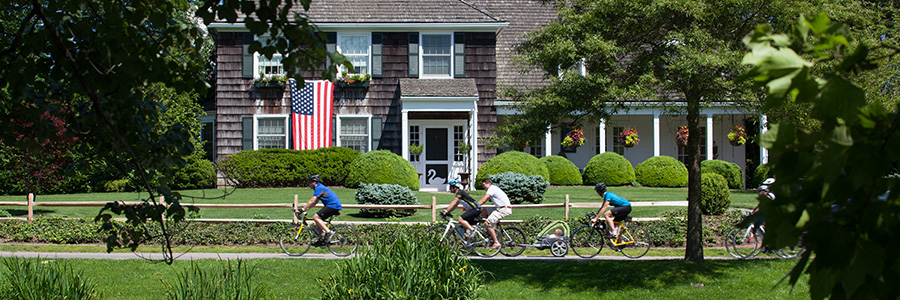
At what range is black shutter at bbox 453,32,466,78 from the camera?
72.6 feet

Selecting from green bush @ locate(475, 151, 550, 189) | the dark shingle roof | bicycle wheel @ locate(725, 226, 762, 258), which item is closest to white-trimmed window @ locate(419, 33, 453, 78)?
the dark shingle roof

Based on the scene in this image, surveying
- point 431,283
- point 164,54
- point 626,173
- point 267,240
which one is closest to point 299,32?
point 164,54

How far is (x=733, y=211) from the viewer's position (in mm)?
15461

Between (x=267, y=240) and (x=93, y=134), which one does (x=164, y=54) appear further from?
(x=267, y=240)

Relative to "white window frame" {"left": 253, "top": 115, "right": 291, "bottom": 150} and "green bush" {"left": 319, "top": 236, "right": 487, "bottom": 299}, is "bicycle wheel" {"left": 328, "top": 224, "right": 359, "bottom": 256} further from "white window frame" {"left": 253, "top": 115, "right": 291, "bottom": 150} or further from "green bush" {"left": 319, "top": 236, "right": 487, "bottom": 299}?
"white window frame" {"left": 253, "top": 115, "right": 291, "bottom": 150}

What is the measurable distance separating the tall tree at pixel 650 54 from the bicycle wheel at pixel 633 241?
79.0 inches

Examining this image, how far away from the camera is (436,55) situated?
22.3 m

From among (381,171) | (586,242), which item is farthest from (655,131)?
(586,242)

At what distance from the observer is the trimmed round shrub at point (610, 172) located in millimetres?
22641

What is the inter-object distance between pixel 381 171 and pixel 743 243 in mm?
9569

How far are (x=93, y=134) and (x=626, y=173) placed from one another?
20.1 meters

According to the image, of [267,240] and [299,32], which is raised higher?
[299,32]

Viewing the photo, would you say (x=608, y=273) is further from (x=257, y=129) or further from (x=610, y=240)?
(x=257, y=129)

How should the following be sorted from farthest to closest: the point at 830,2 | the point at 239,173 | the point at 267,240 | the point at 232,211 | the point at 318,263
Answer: the point at 239,173 → the point at 232,211 → the point at 267,240 → the point at 318,263 → the point at 830,2
